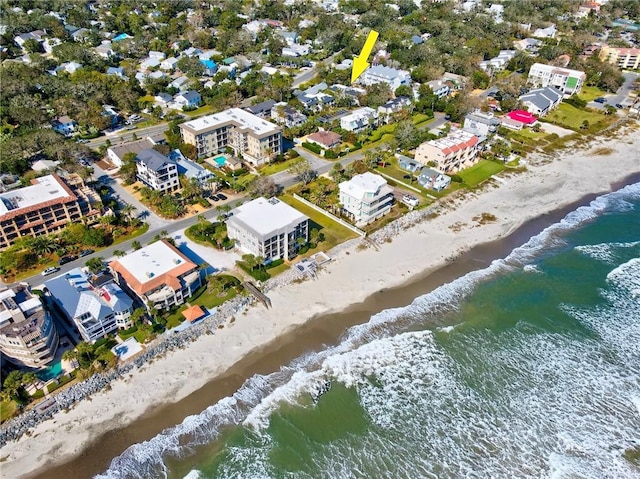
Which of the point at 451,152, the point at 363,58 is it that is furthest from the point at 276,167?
the point at 363,58

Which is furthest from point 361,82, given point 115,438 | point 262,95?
point 115,438

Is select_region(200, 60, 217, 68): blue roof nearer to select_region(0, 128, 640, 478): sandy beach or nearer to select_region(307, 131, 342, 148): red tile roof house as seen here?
select_region(307, 131, 342, 148): red tile roof house

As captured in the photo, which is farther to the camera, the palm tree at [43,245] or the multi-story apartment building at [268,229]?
the palm tree at [43,245]

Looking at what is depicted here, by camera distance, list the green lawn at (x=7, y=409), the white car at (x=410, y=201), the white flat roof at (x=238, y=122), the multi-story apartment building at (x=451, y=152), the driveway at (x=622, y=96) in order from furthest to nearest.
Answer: the driveway at (x=622, y=96)
the white flat roof at (x=238, y=122)
the multi-story apartment building at (x=451, y=152)
the white car at (x=410, y=201)
the green lawn at (x=7, y=409)

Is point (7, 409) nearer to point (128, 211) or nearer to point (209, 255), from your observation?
point (209, 255)

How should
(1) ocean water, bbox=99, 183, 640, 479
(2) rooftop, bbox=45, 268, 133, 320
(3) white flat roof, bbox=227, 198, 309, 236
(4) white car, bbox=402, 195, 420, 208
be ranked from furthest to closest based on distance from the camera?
(4) white car, bbox=402, 195, 420, 208
(3) white flat roof, bbox=227, 198, 309, 236
(2) rooftop, bbox=45, 268, 133, 320
(1) ocean water, bbox=99, 183, 640, 479

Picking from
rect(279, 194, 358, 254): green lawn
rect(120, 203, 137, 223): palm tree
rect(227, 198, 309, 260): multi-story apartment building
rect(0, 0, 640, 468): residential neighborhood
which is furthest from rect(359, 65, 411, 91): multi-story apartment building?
rect(120, 203, 137, 223): palm tree

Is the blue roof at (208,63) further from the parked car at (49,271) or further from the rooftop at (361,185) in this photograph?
the parked car at (49,271)

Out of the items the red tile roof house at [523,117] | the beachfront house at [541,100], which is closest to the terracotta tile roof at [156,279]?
the red tile roof house at [523,117]
